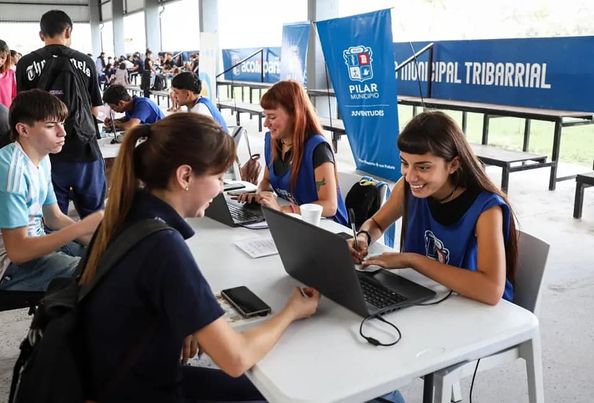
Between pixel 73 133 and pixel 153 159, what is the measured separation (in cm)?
236

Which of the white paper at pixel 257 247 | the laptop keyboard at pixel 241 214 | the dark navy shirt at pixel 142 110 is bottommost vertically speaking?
the white paper at pixel 257 247

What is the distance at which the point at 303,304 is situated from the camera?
3.97 ft

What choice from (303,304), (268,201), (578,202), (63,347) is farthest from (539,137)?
(63,347)

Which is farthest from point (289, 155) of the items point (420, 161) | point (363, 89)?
point (363, 89)

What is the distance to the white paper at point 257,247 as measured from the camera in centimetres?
169

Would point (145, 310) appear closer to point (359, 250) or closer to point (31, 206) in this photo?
point (359, 250)

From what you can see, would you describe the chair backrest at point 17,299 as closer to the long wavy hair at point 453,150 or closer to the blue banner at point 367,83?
the long wavy hair at point 453,150

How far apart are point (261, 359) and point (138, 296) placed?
26cm

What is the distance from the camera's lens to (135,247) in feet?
3.19

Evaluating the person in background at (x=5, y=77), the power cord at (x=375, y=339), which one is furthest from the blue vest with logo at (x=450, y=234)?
the person in background at (x=5, y=77)

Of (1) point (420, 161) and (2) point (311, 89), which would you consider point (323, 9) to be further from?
(1) point (420, 161)

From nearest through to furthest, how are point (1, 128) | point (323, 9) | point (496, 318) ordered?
point (496, 318) → point (1, 128) → point (323, 9)

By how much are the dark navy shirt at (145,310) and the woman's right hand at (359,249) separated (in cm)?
65

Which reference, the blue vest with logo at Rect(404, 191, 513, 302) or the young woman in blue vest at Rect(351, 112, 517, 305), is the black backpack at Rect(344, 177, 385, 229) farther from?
the young woman in blue vest at Rect(351, 112, 517, 305)
